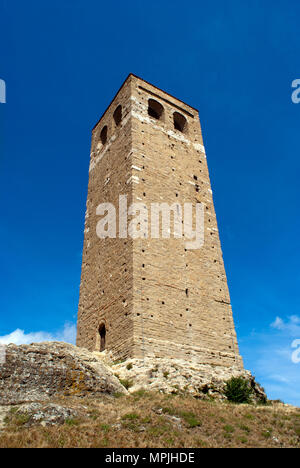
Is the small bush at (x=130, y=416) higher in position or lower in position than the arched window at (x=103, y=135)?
lower

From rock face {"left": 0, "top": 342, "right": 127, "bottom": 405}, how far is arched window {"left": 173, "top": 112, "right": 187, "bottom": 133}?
13231mm

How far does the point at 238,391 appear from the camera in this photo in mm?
10789

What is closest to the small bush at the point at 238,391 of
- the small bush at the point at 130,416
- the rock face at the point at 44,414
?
the small bush at the point at 130,416

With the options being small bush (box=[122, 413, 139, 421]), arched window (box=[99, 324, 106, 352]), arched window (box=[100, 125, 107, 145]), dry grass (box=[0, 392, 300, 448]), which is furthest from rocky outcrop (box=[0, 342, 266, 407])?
arched window (box=[100, 125, 107, 145])

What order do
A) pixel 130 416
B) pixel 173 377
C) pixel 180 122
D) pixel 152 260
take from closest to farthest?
pixel 130 416
pixel 173 377
pixel 152 260
pixel 180 122

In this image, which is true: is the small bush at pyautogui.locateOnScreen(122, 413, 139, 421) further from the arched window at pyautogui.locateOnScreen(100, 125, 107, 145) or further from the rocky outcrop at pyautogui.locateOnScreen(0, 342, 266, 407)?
the arched window at pyautogui.locateOnScreen(100, 125, 107, 145)

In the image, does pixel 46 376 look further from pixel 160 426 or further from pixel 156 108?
pixel 156 108

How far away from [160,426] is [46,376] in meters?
3.07

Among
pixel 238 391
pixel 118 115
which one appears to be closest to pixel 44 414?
pixel 238 391

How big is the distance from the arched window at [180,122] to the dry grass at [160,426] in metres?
13.7

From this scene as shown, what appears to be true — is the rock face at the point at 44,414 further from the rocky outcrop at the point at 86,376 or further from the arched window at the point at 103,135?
the arched window at the point at 103,135

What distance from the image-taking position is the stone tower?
12109 millimetres

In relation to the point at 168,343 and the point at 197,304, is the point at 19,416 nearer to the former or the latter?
the point at 168,343

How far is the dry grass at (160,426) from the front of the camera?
6.28 m
